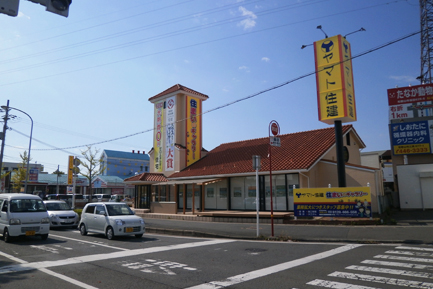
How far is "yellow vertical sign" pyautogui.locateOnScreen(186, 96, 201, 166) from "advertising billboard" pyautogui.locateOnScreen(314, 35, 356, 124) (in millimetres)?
12649

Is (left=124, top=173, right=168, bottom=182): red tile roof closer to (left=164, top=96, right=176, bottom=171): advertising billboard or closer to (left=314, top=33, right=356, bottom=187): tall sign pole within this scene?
(left=164, top=96, right=176, bottom=171): advertising billboard

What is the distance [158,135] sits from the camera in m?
30.1

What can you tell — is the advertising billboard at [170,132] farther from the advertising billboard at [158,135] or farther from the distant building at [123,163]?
the distant building at [123,163]

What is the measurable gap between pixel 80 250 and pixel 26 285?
408cm

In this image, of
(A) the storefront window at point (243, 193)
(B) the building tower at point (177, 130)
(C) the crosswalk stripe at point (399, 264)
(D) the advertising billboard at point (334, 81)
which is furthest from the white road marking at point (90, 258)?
(B) the building tower at point (177, 130)

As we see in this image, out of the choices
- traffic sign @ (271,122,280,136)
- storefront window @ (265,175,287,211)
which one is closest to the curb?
traffic sign @ (271,122,280,136)

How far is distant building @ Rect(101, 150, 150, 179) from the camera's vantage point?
6479 cm

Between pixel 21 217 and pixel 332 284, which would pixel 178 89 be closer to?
pixel 21 217

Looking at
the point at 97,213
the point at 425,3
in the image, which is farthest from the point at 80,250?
the point at 425,3

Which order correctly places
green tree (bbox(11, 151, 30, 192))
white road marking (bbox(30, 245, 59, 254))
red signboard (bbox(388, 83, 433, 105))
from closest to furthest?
white road marking (bbox(30, 245, 59, 254)) → red signboard (bbox(388, 83, 433, 105)) → green tree (bbox(11, 151, 30, 192))

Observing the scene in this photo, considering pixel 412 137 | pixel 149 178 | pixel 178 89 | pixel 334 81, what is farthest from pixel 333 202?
pixel 178 89

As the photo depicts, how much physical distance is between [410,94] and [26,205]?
88.7ft

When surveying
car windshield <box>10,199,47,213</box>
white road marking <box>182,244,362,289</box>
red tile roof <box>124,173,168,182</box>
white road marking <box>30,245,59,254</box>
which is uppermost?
red tile roof <box>124,173,168,182</box>

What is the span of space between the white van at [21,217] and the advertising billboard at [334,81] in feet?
50.0
